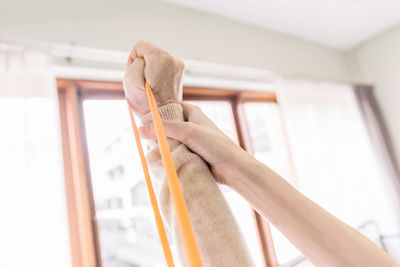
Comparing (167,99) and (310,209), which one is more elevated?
(167,99)

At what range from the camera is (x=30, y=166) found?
1011 millimetres

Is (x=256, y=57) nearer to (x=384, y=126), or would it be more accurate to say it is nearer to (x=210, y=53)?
(x=210, y=53)

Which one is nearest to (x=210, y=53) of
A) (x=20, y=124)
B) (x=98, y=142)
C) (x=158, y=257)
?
(x=98, y=142)

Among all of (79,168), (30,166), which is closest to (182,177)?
(30,166)

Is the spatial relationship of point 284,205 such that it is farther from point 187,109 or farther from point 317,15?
point 317,15

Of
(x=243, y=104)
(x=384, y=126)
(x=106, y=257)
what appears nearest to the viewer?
(x=106, y=257)

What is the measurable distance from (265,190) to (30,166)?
1000 mm

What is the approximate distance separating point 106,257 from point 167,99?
1.24 m

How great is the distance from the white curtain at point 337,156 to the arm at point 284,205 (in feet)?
5.55

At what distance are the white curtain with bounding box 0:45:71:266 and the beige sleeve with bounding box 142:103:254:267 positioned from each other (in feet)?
2.74

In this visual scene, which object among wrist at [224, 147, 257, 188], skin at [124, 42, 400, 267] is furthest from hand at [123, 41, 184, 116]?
wrist at [224, 147, 257, 188]

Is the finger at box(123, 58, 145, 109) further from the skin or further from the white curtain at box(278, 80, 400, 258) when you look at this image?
the white curtain at box(278, 80, 400, 258)

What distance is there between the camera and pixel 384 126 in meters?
2.76

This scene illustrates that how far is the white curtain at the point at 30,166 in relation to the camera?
0.95m
